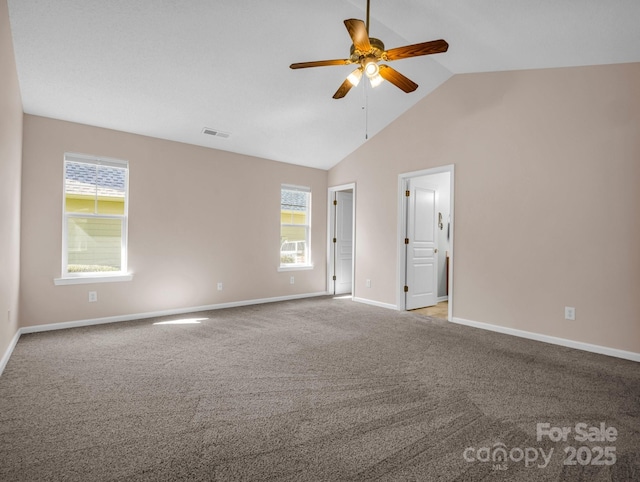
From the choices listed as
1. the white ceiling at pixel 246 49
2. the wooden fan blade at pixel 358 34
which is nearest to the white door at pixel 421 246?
the white ceiling at pixel 246 49

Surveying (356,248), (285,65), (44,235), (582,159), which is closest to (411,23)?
(285,65)

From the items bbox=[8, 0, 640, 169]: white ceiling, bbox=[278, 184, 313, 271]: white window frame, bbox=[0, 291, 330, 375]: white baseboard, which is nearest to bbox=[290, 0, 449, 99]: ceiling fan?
bbox=[8, 0, 640, 169]: white ceiling

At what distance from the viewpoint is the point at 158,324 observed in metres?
4.50

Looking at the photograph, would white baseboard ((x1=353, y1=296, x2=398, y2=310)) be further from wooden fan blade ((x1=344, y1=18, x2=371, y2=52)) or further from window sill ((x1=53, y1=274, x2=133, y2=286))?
wooden fan blade ((x1=344, y1=18, x2=371, y2=52))

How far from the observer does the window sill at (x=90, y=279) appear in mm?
4191

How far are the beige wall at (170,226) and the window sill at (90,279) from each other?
63mm

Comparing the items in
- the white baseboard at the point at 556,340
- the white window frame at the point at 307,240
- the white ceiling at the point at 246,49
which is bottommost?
the white baseboard at the point at 556,340

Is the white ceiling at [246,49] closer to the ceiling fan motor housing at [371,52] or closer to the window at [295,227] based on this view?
the ceiling fan motor housing at [371,52]

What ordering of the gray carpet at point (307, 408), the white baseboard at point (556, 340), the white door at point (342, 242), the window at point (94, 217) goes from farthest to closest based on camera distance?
the white door at point (342, 242) → the window at point (94, 217) → the white baseboard at point (556, 340) → the gray carpet at point (307, 408)

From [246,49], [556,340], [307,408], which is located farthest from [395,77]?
[556,340]

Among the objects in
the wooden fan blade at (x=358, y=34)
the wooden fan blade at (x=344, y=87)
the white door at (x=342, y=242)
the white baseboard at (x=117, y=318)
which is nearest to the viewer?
the wooden fan blade at (x=358, y=34)

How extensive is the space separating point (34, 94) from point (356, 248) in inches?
189

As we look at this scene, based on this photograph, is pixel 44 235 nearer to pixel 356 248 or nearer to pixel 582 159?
pixel 356 248

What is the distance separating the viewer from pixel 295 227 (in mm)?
6551
